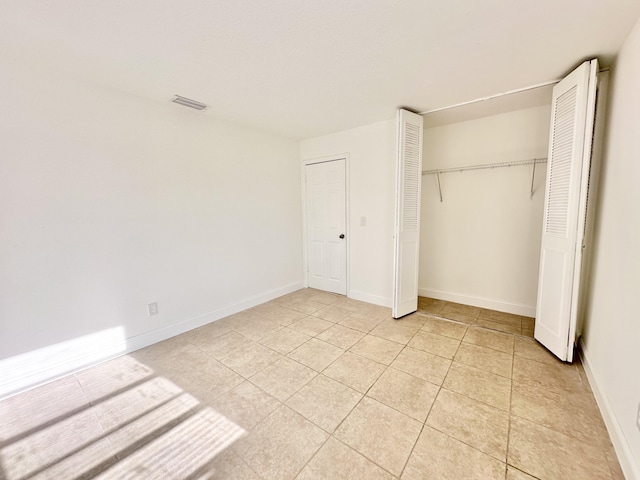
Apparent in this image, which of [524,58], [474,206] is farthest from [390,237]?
[524,58]

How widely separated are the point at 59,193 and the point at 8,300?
0.86 meters

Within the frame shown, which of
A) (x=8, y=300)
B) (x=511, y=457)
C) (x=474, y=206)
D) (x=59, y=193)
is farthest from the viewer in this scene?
(x=474, y=206)

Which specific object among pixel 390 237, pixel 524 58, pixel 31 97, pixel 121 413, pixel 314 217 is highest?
pixel 524 58

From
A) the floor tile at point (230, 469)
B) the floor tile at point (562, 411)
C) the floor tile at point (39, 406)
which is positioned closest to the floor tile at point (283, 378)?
the floor tile at point (230, 469)

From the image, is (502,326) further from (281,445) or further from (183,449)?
(183,449)

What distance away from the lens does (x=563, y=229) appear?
216 centimetres

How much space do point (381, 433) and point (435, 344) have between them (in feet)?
4.10

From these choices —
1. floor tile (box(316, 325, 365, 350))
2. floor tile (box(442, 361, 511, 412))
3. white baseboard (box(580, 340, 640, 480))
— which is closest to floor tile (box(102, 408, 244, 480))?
floor tile (box(316, 325, 365, 350))

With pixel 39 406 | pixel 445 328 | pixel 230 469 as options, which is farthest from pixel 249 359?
pixel 445 328

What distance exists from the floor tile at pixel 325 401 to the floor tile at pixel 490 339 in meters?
1.44

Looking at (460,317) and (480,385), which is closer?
(480,385)

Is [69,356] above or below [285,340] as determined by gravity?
above

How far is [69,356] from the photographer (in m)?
2.18

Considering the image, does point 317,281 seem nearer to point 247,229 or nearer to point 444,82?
point 247,229
